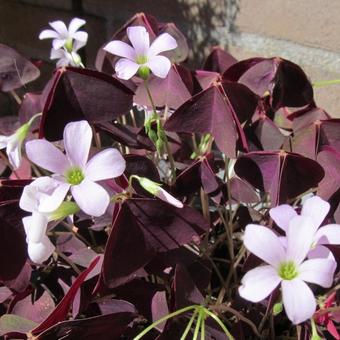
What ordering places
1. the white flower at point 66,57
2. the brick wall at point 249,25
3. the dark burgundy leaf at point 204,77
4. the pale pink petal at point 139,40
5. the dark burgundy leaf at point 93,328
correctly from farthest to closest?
the brick wall at point 249,25 < the white flower at point 66,57 < the dark burgundy leaf at point 204,77 < the pale pink petal at point 139,40 < the dark burgundy leaf at point 93,328

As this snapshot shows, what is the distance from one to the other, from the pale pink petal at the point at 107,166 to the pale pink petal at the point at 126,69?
125 millimetres

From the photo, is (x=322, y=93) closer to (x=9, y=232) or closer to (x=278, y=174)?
(x=278, y=174)

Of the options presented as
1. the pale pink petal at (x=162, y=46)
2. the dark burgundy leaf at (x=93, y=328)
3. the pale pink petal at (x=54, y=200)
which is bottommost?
the dark burgundy leaf at (x=93, y=328)

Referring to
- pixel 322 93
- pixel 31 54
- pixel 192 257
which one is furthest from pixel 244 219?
pixel 31 54

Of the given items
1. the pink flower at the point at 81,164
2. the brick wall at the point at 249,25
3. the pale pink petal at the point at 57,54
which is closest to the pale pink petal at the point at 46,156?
the pink flower at the point at 81,164

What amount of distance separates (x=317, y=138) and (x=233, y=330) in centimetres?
24

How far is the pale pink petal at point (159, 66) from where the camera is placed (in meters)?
0.64

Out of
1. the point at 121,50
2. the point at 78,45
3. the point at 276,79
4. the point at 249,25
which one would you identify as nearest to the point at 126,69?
the point at 121,50

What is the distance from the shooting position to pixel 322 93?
1161 mm

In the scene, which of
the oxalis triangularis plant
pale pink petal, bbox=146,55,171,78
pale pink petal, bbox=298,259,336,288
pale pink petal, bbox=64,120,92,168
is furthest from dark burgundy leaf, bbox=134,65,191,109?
pale pink petal, bbox=298,259,336,288

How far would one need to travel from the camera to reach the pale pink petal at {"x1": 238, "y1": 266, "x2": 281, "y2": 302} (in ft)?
1.58

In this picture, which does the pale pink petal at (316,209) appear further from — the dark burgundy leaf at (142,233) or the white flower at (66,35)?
the white flower at (66,35)

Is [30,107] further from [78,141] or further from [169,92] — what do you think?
[78,141]

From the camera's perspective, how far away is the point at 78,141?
567mm
